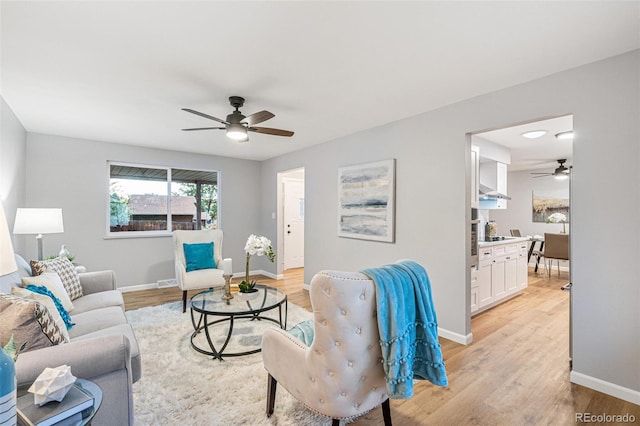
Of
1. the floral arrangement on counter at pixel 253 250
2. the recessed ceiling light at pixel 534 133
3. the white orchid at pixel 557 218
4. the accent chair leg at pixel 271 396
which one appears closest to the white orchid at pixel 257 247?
the floral arrangement on counter at pixel 253 250

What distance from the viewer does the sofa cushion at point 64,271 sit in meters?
2.63

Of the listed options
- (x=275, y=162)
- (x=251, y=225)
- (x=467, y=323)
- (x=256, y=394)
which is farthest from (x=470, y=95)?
(x=251, y=225)

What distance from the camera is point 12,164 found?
3344mm

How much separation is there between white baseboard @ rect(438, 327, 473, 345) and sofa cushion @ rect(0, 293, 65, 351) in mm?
3186

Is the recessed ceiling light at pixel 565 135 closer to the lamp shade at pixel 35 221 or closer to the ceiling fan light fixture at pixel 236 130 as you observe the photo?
the ceiling fan light fixture at pixel 236 130

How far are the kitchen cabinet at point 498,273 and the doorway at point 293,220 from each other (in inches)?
147

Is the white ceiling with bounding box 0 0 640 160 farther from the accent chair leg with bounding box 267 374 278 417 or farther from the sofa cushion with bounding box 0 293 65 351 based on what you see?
the accent chair leg with bounding box 267 374 278 417

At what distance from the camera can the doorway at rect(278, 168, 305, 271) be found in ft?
21.2

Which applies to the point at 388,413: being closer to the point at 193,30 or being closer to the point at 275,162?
the point at 193,30

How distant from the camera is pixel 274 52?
2.06 m

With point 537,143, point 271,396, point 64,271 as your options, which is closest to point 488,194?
point 537,143

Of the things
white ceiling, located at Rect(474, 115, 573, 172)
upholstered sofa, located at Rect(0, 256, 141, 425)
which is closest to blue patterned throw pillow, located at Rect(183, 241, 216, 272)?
upholstered sofa, located at Rect(0, 256, 141, 425)

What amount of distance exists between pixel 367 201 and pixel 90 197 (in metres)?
4.23

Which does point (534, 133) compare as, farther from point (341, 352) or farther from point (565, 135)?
point (341, 352)
